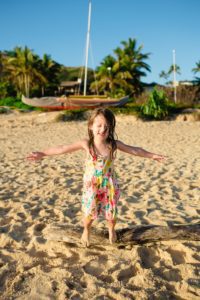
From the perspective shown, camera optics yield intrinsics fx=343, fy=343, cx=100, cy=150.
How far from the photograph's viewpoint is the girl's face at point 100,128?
2900 millimetres

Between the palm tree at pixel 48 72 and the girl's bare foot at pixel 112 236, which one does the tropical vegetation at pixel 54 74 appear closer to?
the palm tree at pixel 48 72

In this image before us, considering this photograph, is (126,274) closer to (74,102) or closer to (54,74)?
(74,102)

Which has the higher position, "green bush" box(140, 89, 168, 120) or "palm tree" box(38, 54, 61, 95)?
"palm tree" box(38, 54, 61, 95)

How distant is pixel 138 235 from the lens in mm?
3303

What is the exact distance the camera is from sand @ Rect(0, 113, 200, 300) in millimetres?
2590

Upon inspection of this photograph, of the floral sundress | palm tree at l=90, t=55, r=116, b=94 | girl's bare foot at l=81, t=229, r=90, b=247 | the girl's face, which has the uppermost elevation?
palm tree at l=90, t=55, r=116, b=94

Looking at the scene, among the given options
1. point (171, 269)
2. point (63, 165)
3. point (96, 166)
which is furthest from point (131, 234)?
point (63, 165)

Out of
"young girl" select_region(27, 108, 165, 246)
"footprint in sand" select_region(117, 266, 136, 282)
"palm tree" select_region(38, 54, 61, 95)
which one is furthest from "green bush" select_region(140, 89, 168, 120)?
"palm tree" select_region(38, 54, 61, 95)

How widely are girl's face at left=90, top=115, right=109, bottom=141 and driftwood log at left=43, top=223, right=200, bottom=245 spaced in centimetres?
100

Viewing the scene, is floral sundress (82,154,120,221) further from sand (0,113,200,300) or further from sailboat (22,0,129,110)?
sailboat (22,0,129,110)

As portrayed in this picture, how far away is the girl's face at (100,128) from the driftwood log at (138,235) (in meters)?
1.00

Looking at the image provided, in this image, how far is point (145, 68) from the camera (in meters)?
40.0

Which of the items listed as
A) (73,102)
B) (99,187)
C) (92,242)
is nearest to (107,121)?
→ (99,187)

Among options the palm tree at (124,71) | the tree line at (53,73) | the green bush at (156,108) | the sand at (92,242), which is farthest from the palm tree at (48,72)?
the sand at (92,242)
